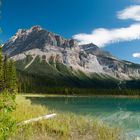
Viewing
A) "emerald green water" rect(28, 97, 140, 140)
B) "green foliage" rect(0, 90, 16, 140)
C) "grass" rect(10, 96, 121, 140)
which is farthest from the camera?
"emerald green water" rect(28, 97, 140, 140)

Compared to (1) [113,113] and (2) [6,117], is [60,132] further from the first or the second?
(1) [113,113]

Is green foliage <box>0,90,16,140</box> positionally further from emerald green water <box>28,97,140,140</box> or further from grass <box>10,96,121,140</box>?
emerald green water <box>28,97,140,140</box>

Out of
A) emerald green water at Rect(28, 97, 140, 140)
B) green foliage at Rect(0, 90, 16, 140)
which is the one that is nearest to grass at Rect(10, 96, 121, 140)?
emerald green water at Rect(28, 97, 140, 140)

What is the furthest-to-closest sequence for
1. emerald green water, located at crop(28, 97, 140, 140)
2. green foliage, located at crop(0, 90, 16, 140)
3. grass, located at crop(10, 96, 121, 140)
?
emerald green water, located at crop(28, 97, 140, 140) → grass, located at crop(10, 96, 121, 140) → green foliage, located at crop(0, 90, 16, 140)

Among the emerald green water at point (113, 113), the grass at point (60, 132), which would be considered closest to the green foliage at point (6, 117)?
the grass at point (60, 132)

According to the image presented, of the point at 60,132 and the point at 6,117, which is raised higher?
the point at 6,117

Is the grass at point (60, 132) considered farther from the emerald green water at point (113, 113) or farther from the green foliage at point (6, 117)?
the green foliage at point (6, 117)

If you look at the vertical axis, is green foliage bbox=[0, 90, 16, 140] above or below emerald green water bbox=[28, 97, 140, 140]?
above

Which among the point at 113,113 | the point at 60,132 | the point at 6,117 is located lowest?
the point at 113,113

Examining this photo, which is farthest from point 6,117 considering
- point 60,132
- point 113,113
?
point 113,113

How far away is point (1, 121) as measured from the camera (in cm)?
1122

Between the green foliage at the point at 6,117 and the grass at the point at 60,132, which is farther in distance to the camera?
the grass at the point at 60,132

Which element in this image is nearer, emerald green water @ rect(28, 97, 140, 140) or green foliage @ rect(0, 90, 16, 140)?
green foliage @ rect(0, 90, 16, 140)

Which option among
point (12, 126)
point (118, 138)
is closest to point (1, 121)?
point (12, 126)
